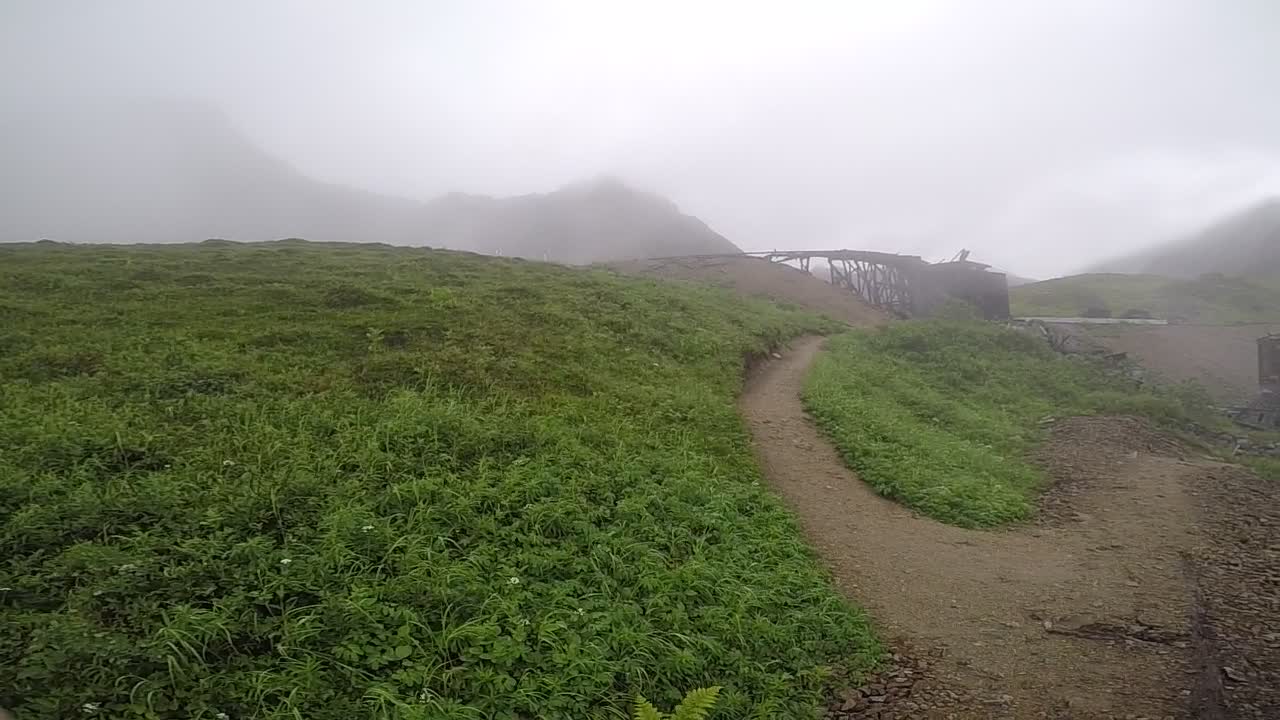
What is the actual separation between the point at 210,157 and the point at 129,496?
444 ft

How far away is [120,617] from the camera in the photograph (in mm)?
4785

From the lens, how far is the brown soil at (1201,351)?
31625mm

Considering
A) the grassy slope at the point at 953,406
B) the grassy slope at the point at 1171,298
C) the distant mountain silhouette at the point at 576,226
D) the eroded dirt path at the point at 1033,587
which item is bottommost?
the eroded dirt path at the point at 1033,587

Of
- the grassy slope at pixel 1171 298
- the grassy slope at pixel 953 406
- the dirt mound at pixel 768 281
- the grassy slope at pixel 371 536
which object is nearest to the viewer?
the grassy slope at pixel 371 536

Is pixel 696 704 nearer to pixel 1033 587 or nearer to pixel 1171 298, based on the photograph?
pixel 1033 587

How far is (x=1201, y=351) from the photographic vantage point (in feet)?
121

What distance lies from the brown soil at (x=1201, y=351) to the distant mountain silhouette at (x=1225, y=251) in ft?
149

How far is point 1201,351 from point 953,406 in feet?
103

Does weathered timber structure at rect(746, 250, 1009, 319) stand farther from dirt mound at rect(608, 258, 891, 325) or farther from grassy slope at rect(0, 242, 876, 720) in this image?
grassy slope at rect(0, 242, 876, 720)

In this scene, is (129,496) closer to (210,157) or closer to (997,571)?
(997,571)

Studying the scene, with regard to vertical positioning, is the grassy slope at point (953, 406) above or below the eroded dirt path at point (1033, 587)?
above

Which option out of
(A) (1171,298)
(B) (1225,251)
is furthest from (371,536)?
(B) (1225,251)

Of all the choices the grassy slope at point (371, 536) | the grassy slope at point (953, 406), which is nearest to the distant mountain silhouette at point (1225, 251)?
Result: the grassy slope at point (953, 406)

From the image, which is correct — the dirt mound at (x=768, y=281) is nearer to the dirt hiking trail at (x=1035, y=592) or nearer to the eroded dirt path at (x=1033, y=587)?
the dirt hiking trail at (x=1035, y=592)
